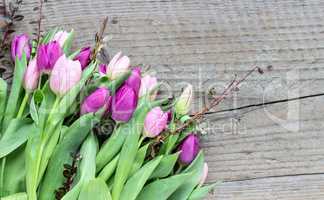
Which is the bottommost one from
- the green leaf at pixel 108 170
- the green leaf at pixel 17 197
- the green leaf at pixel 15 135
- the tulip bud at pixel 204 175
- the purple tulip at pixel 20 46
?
the green leaf at pixel 17 197

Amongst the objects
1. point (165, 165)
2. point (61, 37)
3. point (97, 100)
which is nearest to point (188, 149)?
point (165, 165)

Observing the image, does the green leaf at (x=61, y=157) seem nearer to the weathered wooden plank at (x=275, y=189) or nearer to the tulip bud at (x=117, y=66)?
the tulip bud at (x=117, y=66)

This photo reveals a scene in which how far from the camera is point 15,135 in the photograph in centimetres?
82

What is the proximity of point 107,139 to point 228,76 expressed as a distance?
0.25 m

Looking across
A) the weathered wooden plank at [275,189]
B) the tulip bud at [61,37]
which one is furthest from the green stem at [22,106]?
the weathered wooden plank at [275,189]

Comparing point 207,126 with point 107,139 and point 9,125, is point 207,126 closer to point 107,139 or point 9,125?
point 107,139

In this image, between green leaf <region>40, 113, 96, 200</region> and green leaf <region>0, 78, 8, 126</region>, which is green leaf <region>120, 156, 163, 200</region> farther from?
green leaf <region>0, 78, 8, 126</region>

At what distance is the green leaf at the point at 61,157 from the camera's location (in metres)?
0.83

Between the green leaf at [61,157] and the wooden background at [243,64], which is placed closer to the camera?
the green leaf at [61,157]

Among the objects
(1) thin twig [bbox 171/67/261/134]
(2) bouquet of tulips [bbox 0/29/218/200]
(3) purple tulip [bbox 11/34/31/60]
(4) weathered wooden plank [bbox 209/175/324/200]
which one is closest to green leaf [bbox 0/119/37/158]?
(2) bouquet of tulips [bbox 0/29/218/200]

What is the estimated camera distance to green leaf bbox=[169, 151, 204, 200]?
0.88 metres

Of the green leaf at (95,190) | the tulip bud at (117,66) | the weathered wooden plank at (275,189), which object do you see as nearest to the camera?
the green leaf at (95,190)

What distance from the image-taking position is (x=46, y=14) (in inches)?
37.3

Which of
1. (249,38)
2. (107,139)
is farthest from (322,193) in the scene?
(107,139)
